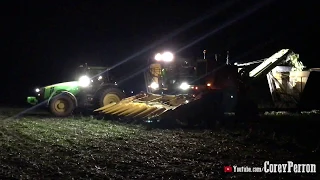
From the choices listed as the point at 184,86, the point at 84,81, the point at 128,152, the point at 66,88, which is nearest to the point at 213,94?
the point at 184,86

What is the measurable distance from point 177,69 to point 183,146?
6.23 meters

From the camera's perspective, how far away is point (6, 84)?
150 feet

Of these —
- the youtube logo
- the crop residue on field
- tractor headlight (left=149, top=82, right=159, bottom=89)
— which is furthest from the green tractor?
the youtube logo

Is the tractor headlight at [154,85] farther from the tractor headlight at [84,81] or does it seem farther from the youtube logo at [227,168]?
the youtube logo at [227,168]

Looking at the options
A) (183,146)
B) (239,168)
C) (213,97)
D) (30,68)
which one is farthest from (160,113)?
(30,68)

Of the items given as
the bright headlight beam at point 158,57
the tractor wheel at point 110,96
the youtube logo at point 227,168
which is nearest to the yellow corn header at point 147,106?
the tractor wheel at point 110,96

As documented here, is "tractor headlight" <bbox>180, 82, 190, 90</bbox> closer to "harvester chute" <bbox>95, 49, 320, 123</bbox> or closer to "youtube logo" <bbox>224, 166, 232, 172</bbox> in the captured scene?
"harvester chute" <bbox>95, 49, 320, 123</bbox>

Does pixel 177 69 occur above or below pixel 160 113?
above

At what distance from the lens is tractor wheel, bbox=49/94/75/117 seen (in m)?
17.1

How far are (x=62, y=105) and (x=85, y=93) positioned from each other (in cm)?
112

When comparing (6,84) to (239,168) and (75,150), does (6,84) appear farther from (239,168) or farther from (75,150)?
(239,168)

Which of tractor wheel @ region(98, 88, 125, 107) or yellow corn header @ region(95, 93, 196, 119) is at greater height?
tractor wheel @ region(98, 88, 125, 107)

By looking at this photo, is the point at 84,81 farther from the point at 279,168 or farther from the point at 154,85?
the point at 279,168

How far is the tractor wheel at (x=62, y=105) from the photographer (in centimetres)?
1706
